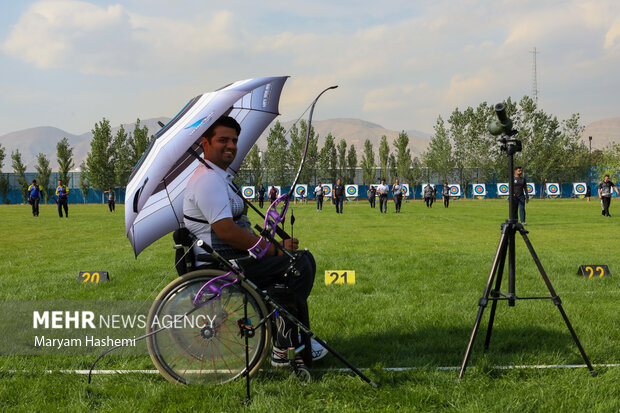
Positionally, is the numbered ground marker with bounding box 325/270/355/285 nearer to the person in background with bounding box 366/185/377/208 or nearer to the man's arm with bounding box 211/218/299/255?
the man's arm with bounding box 211/218/299/255

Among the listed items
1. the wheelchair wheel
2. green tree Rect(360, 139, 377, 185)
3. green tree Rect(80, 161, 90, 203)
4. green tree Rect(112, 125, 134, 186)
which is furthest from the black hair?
green tree Rect(360, 139, 377, 185)

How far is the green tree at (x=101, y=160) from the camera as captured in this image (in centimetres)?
5972

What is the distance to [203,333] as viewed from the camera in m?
3.37

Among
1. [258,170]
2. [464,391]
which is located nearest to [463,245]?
[464,391]

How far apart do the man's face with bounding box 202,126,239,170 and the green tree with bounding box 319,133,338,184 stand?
6320 cm

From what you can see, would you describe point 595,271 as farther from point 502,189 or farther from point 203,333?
point 502,189

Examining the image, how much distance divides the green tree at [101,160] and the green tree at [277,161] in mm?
20197

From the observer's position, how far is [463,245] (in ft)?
36.4

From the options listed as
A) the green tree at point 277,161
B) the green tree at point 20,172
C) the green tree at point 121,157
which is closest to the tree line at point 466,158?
the green tree at point 277,161

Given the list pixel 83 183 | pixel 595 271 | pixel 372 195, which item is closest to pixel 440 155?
pixel 372 195

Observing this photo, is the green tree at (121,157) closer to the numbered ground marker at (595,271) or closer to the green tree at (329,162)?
the green tree at (329,162)

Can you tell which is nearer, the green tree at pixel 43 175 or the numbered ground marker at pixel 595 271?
the numbered ground marker at pixel 595 271

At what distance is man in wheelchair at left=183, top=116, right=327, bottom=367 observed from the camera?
10.5 ft

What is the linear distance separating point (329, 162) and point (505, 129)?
67286mm
